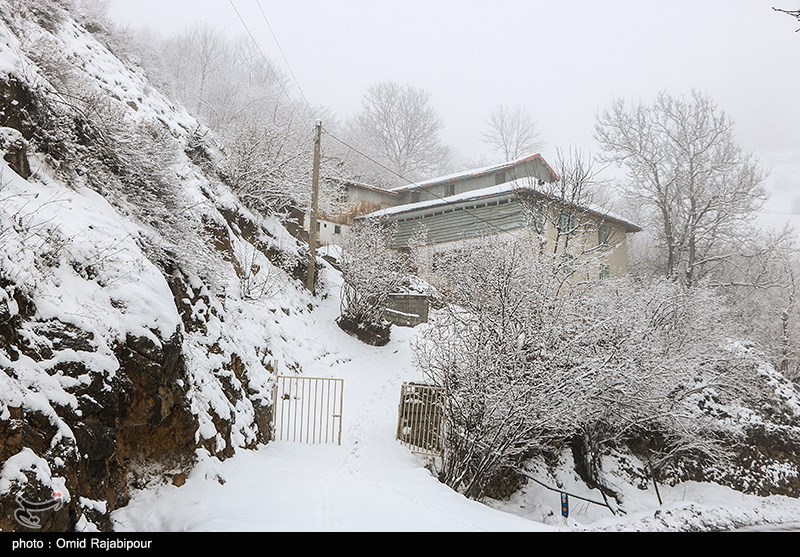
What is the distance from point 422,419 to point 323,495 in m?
4.07

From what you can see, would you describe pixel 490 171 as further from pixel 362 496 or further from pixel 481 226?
pixel 362 496

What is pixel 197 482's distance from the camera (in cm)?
→ 586

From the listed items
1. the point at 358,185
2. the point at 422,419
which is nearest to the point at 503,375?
the point at 422,419

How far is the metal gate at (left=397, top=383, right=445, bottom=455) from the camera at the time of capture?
9883mm

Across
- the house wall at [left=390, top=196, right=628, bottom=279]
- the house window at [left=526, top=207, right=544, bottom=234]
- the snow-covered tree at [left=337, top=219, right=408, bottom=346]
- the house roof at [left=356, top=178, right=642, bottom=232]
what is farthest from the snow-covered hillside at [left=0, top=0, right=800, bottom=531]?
the house wall at [left=390, top=196, right=628, bottom=279]

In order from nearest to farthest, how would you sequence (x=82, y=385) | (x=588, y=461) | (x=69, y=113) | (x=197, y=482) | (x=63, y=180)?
(x=82, y=385) < (x=197, y=482) < (x=63, y=180) < (x=69, y=113) < (x=588, y=461)

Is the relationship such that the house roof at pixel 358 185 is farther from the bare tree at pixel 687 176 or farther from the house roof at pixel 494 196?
the bare tree at pixel 687 176

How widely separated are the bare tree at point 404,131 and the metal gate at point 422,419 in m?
36.6

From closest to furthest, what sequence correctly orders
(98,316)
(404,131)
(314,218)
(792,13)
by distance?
(792,13) → (98,316) → (314,218) → (404,131)

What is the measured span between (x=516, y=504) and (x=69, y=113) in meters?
11.9

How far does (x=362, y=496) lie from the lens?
6.62m

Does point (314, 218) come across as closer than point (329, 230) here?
Yes
